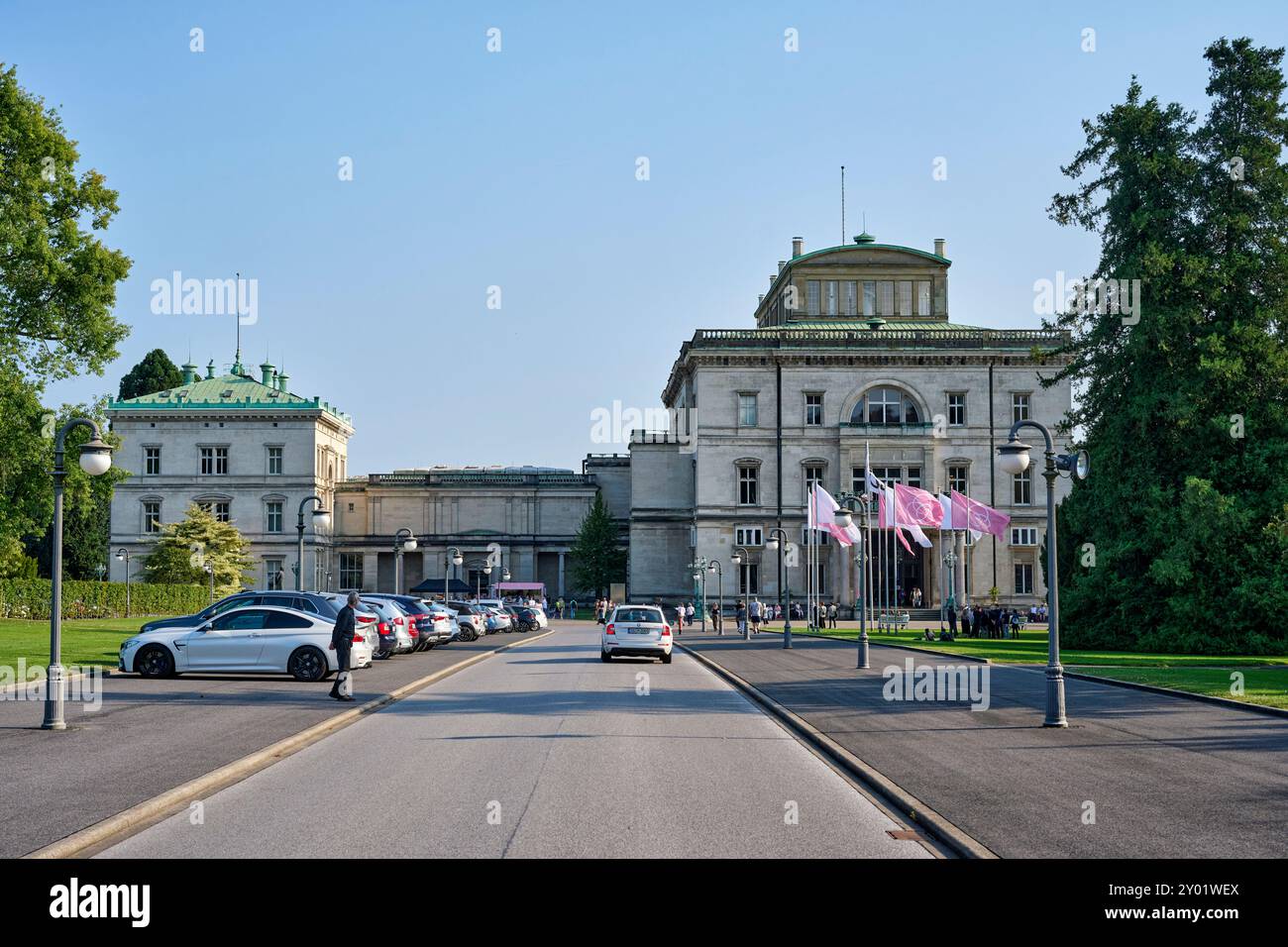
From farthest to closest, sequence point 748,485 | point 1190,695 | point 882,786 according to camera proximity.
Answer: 1. point 748,485
2. point 1190,695
3. point 882,786

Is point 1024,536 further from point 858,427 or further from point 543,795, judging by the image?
point 543,795

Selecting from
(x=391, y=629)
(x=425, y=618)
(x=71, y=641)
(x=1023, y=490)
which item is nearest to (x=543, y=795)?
(x=391, y=629)

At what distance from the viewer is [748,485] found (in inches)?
3516

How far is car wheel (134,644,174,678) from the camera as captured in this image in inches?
1058

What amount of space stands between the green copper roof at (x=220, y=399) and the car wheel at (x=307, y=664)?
7630 centimetres

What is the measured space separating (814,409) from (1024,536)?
1703 centimetres

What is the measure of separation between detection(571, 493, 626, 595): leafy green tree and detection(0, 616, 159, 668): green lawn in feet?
178

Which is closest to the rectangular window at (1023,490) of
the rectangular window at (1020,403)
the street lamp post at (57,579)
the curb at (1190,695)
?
the rectangular window at (1020,403)

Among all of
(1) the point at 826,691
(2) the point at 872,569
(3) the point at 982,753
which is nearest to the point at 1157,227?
(1) the point at 826,691

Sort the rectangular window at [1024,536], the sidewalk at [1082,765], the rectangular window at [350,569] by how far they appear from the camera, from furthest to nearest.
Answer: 1. the rectangular window at [350,569]
2. the rectangular window at [1024,536]
3. the sidewalk at [1082,765]

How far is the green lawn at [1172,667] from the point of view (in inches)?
980

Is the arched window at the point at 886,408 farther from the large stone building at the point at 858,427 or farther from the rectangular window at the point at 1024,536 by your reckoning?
the rectangular window at the point at 1024,536
